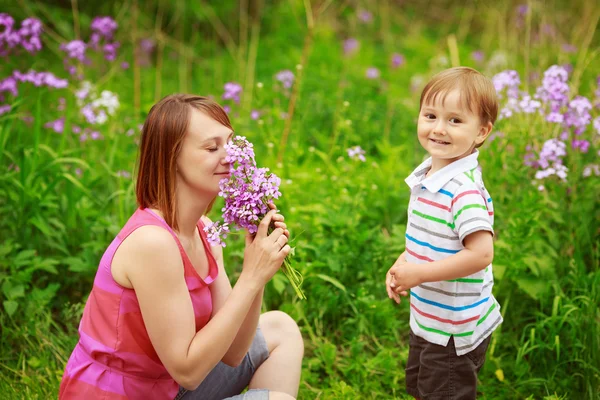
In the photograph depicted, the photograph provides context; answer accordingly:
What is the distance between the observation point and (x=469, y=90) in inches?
67.6

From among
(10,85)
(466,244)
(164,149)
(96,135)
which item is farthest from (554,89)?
(10,85)

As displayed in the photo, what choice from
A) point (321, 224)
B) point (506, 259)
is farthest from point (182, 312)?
point (506, 259)

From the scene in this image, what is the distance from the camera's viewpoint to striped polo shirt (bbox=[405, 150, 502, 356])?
1696 mm

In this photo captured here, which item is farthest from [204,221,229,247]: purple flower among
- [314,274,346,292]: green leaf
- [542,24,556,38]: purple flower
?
[542,24,556,38]: purple flower

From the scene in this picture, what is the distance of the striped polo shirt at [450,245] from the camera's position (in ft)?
5.57

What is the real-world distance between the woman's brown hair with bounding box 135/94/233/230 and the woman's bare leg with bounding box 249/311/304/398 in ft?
1.90

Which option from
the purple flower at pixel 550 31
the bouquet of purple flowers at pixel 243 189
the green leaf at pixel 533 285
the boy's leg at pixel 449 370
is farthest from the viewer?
the purple flower at pixel 550 31

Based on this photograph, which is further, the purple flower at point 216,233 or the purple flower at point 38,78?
the purple flower at point 38,78

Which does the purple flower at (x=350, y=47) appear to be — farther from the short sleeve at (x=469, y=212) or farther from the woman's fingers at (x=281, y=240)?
the woman's fingers at (x=281, y=240)

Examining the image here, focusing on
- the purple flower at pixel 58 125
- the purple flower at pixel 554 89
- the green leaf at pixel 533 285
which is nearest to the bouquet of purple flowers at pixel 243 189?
the green leaf at pixel 533 285

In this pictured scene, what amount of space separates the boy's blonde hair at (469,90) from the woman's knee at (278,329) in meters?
0.89

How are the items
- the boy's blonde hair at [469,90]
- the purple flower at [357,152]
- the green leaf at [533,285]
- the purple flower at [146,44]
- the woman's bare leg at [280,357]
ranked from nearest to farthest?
the boy's blonde hair at [469,90] → the woman's bare leg at [280,357] → the green leaf at [533,285] → the purple flower at [357,152] → the purple flower at [146,44]

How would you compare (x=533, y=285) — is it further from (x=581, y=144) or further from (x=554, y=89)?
(x=554, y=89)

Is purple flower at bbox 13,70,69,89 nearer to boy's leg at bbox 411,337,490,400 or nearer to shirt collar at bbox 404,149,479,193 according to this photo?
shirt collar at bbox 404,149,479,193
